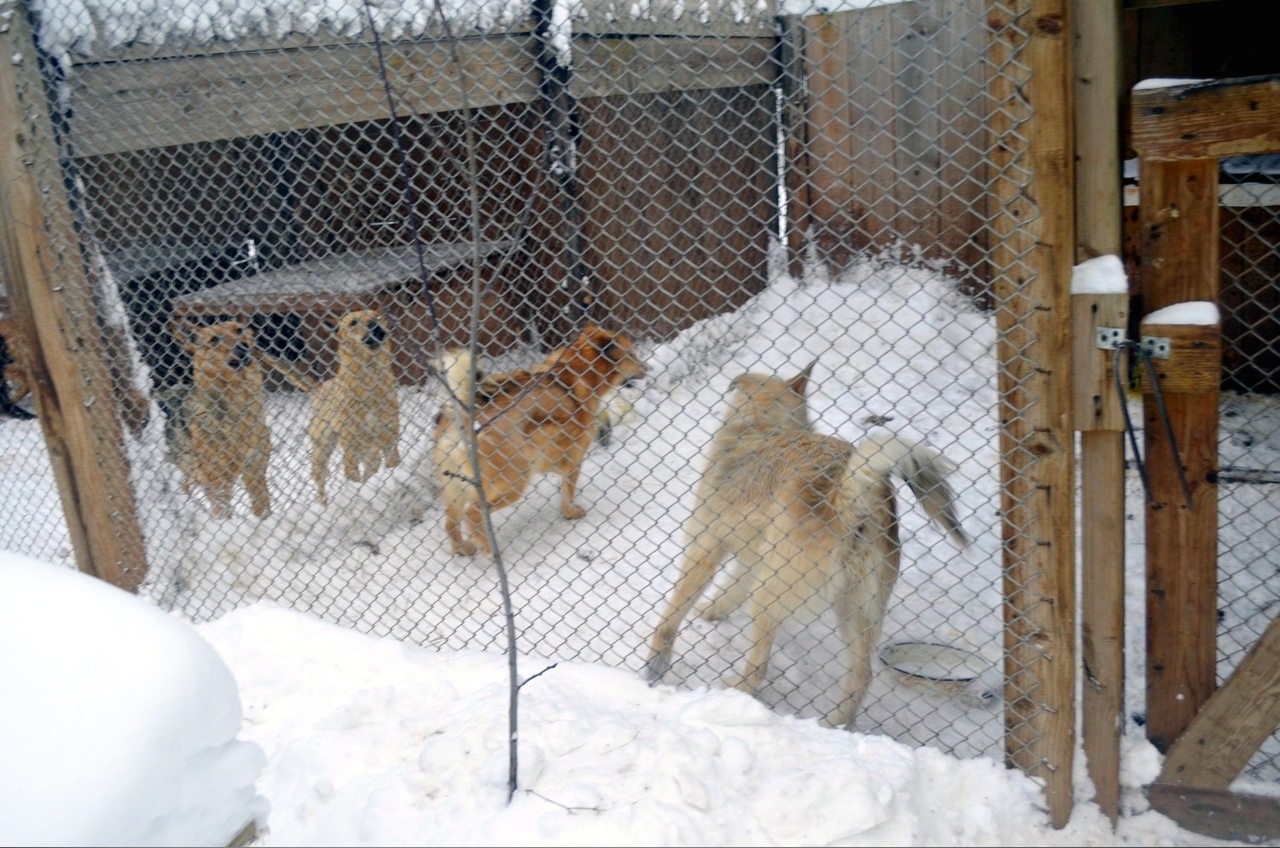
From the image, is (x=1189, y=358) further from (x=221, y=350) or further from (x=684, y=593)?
(x=221, y=350)

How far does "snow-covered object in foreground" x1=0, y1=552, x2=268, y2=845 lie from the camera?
6.15ft

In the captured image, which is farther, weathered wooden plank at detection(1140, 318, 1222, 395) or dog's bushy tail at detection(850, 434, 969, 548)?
dog's bushy tail at detection(850, 434, 969, 548)

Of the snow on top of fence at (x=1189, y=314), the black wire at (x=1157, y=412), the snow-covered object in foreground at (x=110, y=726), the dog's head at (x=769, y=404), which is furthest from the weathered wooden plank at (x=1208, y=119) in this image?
the snow-covered object in foreground at (x=110, y=726)

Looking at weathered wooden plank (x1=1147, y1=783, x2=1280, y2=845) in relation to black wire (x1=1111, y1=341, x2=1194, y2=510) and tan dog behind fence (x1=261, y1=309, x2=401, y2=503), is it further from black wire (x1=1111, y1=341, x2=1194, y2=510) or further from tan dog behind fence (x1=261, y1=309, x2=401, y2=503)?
tan dog behind fence (x1=261, y1=309, x2=401, y2=503)

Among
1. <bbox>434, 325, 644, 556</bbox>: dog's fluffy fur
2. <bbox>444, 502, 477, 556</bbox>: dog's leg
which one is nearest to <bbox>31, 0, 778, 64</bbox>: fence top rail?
<bbox>434, 325, 644, 556</bbox>: dog's fluffy fur

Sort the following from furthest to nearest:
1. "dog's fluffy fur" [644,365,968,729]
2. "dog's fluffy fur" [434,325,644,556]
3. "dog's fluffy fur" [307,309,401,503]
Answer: "dog's fluffy fur" [307,309,401,503] → "dog's fluffy fur" [434,325,644,556] → "dog's fluffy fur" [644,365,968,729]

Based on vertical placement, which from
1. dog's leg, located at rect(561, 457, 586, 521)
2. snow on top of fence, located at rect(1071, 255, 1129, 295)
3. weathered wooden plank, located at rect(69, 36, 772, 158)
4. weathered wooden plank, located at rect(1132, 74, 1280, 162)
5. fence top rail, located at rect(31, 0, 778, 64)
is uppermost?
fence top rail, located at rect(31, 0, 778, 64)

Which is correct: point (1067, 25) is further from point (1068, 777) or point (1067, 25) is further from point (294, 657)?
point (294, 657)

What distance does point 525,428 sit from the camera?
4695mm

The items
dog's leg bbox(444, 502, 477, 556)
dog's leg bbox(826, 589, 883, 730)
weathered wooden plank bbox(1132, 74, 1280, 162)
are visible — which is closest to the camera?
weathered wooden plank bbox(1132, 74, 1280, 162)

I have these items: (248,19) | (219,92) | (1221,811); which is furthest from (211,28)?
(1221,811)

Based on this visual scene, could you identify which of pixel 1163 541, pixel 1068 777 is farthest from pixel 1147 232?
pixel 1068 777

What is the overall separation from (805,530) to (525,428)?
1.82 meters

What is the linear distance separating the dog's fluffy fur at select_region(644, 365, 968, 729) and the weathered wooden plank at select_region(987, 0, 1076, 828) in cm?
53
